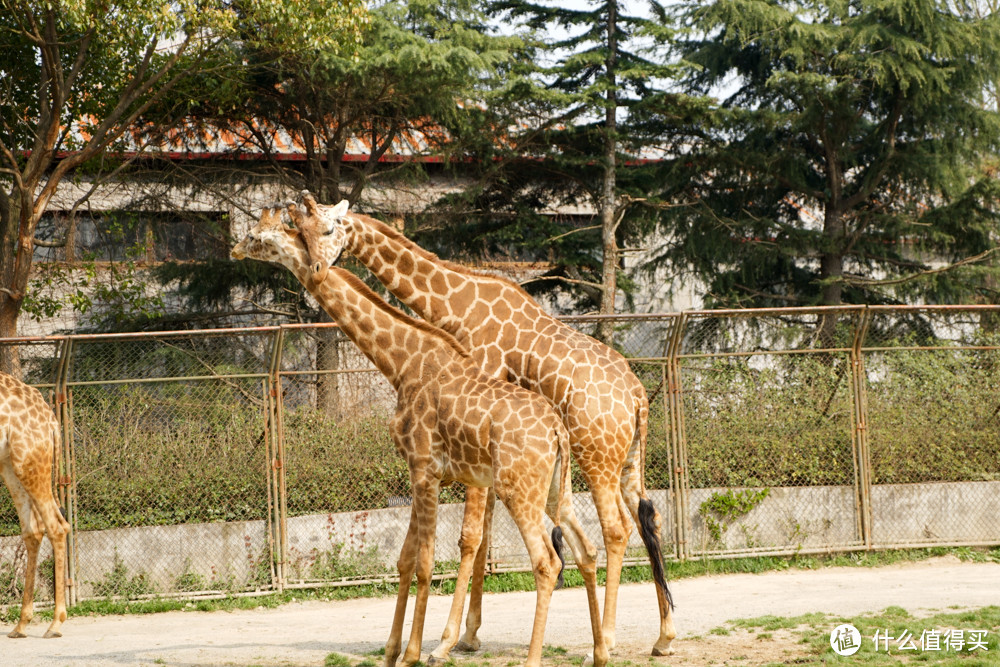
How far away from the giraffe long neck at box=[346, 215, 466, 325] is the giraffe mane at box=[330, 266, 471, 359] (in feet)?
1.74

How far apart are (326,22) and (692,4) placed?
23.8 feet

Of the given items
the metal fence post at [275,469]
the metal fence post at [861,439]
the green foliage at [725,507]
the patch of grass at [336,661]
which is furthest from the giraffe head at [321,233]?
the metal fence post at [861,439]

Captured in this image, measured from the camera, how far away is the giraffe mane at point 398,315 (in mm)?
7277

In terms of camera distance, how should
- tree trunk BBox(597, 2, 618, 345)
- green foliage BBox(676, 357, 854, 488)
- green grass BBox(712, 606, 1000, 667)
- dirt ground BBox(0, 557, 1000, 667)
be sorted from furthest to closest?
1. tree trunk BBox(597, 2, 618, 345)
2. green foliage BBox(676, 357, 854, 488)
3. dirt ground BBox(0, 557, 1000, 667)
4. green grass BBox(712, 606, 1000, 667)

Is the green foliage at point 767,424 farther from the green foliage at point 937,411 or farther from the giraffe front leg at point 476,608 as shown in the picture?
the giraffe front leg at point 476,608

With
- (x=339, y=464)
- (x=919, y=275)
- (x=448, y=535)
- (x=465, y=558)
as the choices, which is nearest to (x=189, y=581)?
(x=339, y=464)

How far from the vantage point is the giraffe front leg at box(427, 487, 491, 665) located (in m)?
7.07

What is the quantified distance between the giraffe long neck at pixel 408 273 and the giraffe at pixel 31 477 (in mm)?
3781

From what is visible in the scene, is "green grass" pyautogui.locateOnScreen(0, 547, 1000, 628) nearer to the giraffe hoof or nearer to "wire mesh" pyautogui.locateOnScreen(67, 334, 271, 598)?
"wire mesh" pyautogui.locateOnScreen(67, 334, 271, 598)

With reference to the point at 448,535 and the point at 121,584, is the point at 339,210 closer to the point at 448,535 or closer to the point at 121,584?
the point at 448,535

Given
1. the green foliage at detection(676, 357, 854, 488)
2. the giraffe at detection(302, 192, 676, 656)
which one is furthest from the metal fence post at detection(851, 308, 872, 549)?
the giraffe at detection(302, 192, 676, 656)

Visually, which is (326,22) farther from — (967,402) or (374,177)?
(967,402)

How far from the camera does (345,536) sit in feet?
35.4

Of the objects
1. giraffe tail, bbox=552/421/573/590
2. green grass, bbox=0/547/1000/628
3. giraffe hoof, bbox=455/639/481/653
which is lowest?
green grass, bbox=0/547/1000/628
